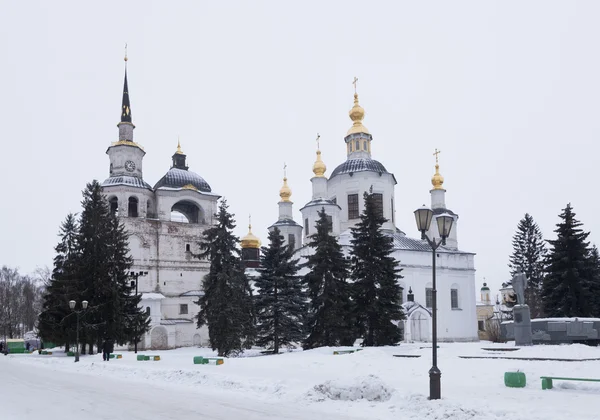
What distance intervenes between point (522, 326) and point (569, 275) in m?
12.6

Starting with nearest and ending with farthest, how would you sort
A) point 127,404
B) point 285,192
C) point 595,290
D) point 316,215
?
point 127,404 → point 595,290 → point 316,215 → point 285,192

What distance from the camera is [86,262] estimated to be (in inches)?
1307

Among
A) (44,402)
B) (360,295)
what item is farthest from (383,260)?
(44,402)

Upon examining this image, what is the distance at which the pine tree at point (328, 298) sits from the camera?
2864cm

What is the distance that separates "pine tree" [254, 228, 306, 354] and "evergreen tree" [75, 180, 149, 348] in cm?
810

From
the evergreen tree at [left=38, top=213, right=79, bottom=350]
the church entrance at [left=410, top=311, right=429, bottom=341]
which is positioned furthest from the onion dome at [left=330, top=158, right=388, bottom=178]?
the evergreen tree at [left=38, top=213, right=79, bottom=350]

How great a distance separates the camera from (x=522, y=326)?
912 inches

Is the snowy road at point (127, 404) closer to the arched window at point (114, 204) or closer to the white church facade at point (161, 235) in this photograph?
the white church facade at point (161, 235)

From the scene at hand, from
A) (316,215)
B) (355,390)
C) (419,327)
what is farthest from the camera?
(316,215)

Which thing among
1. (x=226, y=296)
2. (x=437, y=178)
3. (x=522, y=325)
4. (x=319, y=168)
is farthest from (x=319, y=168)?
(x=522, y=325)

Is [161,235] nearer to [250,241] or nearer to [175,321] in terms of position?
[175,321]

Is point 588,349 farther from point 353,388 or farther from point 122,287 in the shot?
point 122,287

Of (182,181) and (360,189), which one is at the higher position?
(182,181)

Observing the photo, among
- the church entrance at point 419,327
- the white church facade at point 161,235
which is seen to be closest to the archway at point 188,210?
the white church facade at point 161,235
